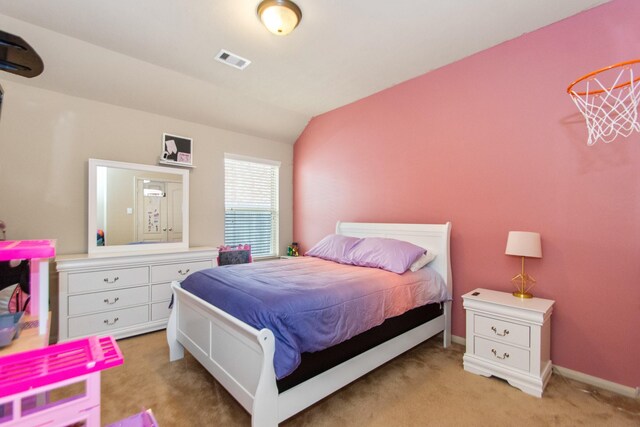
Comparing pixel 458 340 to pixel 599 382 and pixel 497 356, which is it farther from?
pixel 599 382

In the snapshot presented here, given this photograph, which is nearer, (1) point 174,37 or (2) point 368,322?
(2) point 368,322

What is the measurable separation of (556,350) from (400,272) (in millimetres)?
1314

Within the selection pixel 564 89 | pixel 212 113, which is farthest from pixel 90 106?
pixel 564 89

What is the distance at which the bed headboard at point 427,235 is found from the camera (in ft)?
9.24

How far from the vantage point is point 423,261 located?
279 cm

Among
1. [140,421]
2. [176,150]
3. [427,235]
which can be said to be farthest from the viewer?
[176,150]

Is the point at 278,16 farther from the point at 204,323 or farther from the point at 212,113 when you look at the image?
the point at 204,323

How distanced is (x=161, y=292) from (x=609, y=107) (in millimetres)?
4202

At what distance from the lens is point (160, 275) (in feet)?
10.4

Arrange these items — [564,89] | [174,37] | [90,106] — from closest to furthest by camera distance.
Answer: [564,89], [174,37], [90,106]

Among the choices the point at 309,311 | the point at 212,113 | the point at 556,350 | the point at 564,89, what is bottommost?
the point at 556,350

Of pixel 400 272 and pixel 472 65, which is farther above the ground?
pixel 472 65

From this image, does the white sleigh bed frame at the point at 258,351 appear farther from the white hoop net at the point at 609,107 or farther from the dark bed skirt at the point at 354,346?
the white hoop net at the point at 609,107

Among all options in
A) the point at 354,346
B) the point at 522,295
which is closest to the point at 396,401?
the point at 354,346
